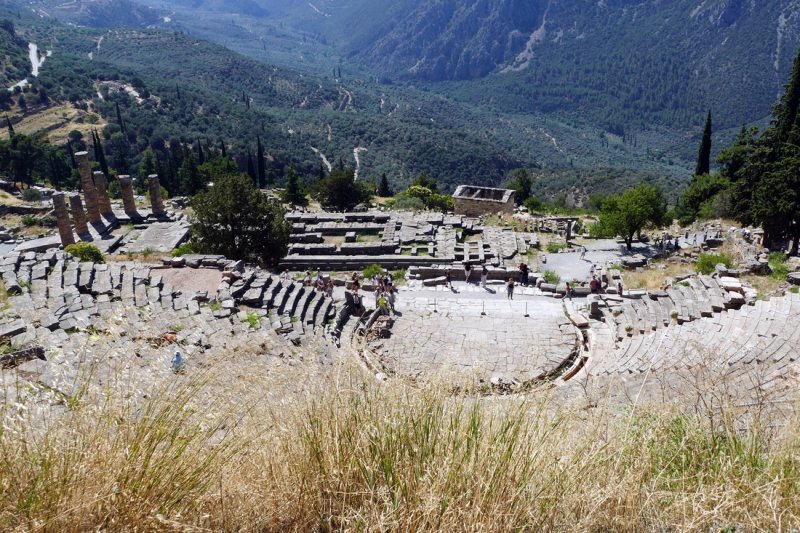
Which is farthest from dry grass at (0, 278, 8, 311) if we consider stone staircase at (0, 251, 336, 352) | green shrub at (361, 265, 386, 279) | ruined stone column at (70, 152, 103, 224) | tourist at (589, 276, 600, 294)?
tourist at (589, 276, 600, 294)

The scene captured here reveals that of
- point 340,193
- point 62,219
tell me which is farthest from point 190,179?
point 62,219

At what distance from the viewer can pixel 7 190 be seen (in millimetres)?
38406

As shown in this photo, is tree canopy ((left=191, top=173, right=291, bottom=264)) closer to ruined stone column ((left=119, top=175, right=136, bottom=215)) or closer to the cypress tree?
ruined stone column ((left=119, top=175, right=136, bottom=215))

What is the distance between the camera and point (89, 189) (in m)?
28.7

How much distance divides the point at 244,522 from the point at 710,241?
25.1 m

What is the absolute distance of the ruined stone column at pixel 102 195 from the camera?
29.6 m

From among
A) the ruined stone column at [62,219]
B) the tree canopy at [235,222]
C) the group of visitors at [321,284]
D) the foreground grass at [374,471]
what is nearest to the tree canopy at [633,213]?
the group of visitors at [321,284]

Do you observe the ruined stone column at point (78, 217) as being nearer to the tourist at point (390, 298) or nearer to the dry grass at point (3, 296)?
the dry grass at point (3, 296)

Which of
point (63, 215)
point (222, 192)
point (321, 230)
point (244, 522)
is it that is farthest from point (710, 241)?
point (63, 215)

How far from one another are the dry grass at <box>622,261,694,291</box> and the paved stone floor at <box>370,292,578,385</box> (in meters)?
4.06

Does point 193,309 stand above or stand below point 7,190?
below

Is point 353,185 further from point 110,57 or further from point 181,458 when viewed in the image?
point 110,57

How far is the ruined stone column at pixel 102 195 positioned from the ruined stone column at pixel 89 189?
56 cm

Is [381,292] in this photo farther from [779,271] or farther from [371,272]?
[779,271]
